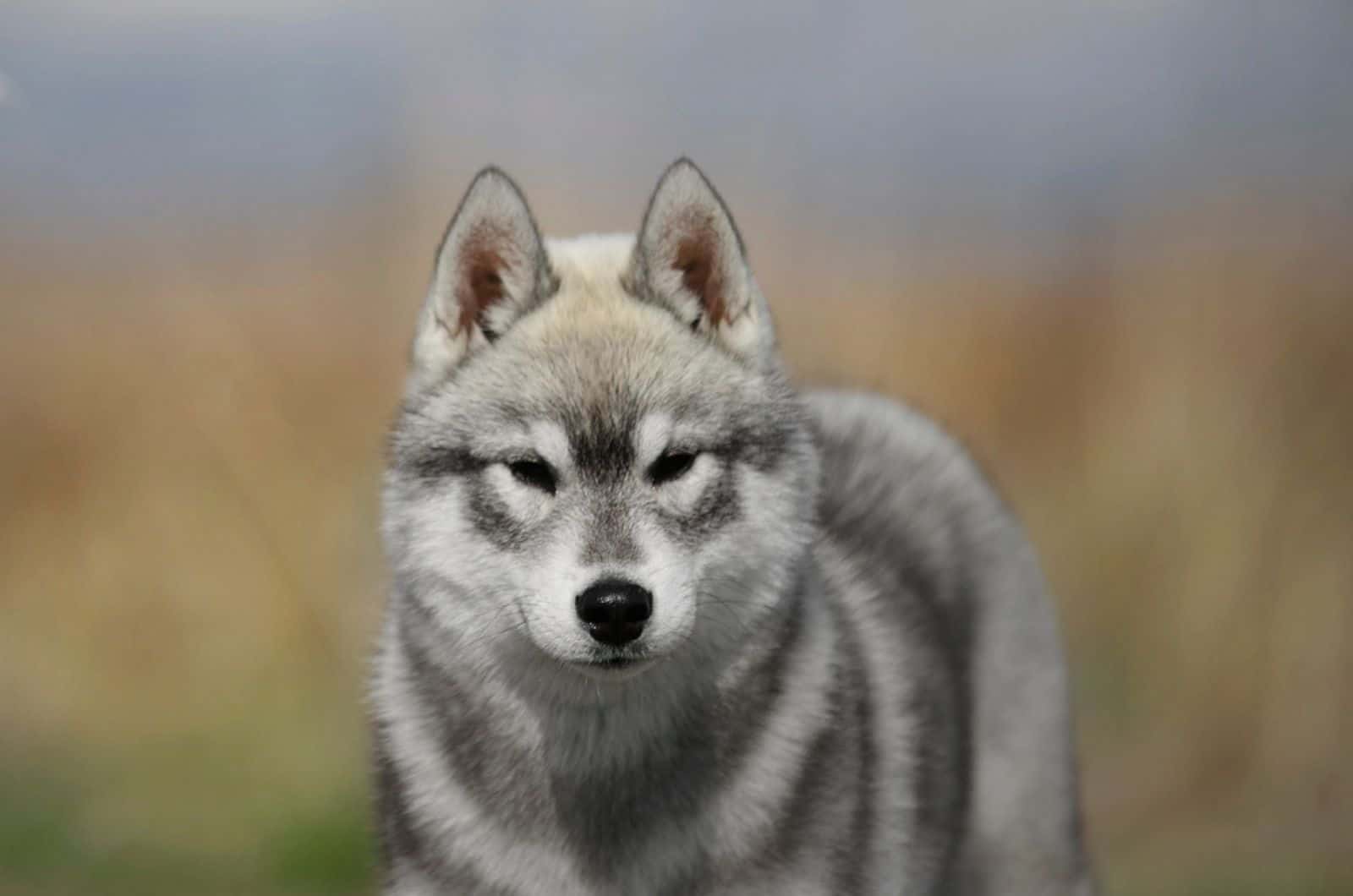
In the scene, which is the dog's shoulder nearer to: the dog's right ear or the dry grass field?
the dry grass field

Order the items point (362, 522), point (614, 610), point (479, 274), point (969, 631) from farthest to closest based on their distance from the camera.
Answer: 1. point (362, 522)
2. point (969, 631)
3. point (479, 274)
4. point (614, 610)

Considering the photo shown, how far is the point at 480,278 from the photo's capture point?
9.68 ft

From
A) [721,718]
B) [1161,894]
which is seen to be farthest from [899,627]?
[1161,894]

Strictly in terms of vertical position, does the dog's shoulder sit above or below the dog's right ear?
below

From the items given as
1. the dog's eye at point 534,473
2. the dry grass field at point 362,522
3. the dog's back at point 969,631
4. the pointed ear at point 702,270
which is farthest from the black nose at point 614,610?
the dry grass field at point 362,522

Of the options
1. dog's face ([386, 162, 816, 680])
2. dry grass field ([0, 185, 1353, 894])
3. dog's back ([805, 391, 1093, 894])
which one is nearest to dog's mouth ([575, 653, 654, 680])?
dog's face ([386, 162, 816, 680])

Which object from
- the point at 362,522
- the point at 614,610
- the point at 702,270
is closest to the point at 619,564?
the point at 614,610

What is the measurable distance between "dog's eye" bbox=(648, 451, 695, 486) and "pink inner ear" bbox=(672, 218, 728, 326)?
32 cm

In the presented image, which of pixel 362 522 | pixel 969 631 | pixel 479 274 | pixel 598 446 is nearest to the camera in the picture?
pixel 598 446

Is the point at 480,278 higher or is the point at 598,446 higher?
the point at 480,278

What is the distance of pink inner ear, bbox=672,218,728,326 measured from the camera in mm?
2906

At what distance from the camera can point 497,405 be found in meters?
2.82

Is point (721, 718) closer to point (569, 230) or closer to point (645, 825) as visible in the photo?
point (645, 825)

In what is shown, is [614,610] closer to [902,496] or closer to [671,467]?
[671,467]
